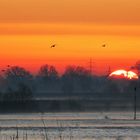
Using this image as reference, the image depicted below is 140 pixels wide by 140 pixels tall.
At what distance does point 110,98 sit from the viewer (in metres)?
108

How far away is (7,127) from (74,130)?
5.16 m

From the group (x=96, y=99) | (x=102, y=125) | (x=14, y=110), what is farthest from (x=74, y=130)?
(x=96, y=99)

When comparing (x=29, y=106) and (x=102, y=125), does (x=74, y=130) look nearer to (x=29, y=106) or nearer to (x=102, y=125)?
(x=102, y=125)

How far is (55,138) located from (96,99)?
64.4 m

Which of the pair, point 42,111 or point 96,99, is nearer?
point 42,111

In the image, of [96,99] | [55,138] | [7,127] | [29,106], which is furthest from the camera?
[96,99]

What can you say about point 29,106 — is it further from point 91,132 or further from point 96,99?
point 91,132

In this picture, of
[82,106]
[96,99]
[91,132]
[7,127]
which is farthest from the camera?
[96,99]

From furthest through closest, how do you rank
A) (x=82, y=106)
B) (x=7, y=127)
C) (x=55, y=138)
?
(x=82, y=106)
(x=7, y=127)
(x=55, y=138)

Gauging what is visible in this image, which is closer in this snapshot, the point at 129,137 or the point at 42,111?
the point at 129,137

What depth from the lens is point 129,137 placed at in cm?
4422

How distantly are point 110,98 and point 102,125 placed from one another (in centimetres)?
5288

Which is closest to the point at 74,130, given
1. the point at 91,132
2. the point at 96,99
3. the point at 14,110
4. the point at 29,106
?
the point at 91,132

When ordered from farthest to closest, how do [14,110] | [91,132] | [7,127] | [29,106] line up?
[29,106], [14,110], [7,127], [91,132]
